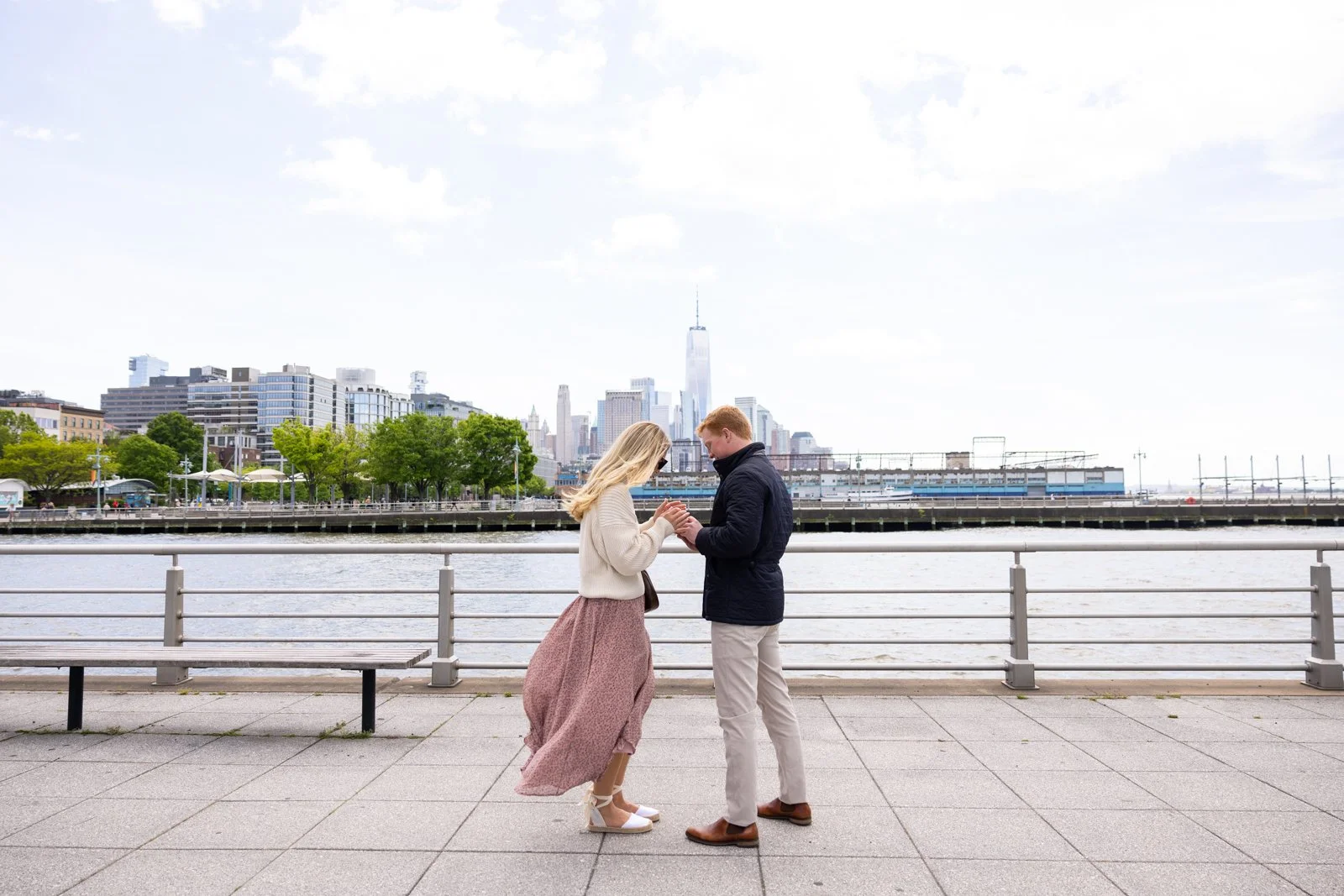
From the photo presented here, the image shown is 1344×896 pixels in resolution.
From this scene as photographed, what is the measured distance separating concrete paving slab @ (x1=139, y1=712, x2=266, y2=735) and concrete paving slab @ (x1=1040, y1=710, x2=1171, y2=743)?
5471 mm

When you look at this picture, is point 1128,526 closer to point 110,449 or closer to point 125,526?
point 125,526

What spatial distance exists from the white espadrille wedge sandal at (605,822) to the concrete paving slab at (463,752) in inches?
46.2

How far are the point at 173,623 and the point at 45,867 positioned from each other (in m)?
4.07

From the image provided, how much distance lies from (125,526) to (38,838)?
73.2m

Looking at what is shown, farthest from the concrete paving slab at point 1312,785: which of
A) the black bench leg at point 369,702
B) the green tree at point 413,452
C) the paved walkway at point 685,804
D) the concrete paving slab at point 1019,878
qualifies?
the green tree at point 413,452

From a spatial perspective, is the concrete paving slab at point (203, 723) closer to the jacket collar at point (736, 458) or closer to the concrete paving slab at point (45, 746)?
the concrete paving slab at point (45, 746)

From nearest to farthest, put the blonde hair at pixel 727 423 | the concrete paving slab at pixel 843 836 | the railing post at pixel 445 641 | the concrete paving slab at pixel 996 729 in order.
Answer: the concrete paving slab at pixel 843 836, the blonde hair at pixel 727 423, the concrete paving slab at pixel 996 729, the railing post at pixel 445 641

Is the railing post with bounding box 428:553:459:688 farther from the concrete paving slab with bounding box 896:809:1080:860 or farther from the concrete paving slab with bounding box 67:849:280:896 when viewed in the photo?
the concrete paving slab with bounding box 896:809:1080:860

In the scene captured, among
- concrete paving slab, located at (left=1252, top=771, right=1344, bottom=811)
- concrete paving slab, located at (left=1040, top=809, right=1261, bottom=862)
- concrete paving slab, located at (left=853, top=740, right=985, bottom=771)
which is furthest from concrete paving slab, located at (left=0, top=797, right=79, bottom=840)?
concrete paving slab, located at (left=1252, top=771, right=1344, bottom=811)

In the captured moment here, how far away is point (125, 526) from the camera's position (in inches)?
2603

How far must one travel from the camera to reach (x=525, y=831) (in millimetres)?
4090

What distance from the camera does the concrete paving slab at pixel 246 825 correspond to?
12.8 ft

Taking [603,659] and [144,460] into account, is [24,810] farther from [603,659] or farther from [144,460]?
[144,460]

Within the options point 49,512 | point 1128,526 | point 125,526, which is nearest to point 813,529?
point 1128,526
